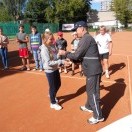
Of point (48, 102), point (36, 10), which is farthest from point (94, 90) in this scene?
point (36, 10)

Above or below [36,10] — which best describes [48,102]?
below

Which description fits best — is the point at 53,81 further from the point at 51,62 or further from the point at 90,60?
the point at 90,60

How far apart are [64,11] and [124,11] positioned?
52.8 ft

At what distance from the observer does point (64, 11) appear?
60562mm

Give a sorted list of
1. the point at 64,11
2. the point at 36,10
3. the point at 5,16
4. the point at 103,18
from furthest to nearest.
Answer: the point at 103,18 < the point at 5,16 < the point at 36,10 < the point at 64,11

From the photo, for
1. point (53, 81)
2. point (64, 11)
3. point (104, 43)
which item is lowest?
point (53, 81)

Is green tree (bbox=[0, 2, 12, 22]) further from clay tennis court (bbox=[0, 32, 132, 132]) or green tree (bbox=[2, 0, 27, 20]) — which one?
clay tennis court (bbox=[0, 32, 132, 132])

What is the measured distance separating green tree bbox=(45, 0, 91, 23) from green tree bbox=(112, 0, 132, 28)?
10.5 meters

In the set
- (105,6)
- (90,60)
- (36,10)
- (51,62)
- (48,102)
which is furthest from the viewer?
(105,6)

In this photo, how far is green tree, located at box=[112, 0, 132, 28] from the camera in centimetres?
6681

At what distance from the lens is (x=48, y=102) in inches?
293

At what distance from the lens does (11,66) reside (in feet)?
42.2

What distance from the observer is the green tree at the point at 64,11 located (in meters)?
59.9

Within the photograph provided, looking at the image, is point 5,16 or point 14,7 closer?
point 14,7
